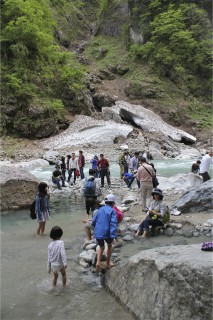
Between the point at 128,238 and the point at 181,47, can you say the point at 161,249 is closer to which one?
the point at 128,238

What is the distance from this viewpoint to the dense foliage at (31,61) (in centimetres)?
3130

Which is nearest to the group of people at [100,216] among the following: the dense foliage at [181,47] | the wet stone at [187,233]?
the wet stone at [187,233]

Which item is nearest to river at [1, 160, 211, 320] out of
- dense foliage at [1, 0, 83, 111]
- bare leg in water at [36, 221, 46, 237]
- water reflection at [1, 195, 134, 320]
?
water reflection at [1, 195, 134, 320]

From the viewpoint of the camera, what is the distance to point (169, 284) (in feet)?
13.2

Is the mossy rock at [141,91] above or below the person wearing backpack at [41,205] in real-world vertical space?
above

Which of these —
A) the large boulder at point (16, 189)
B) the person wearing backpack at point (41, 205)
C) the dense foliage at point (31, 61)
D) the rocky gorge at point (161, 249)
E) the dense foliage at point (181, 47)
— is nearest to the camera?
the rocky gorge at point (161, 249)

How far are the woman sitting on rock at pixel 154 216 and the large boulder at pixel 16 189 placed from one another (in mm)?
5127

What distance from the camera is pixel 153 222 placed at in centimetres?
786

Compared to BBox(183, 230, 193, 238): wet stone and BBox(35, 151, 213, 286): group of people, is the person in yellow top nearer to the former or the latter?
BBox(35, 151, 213, 286): group of people

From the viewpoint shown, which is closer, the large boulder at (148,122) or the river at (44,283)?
the river at (44,283)

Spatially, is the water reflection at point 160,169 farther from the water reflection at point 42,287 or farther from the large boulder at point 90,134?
the water reflection at point 42,287

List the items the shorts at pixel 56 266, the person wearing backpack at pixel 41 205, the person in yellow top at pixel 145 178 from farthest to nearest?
the person in yellow top at pixel 145 178
the person wearing backpack at pixel 41 205
the shorts at pixel 56 266

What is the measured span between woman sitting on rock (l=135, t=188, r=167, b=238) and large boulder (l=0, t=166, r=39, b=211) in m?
5.13

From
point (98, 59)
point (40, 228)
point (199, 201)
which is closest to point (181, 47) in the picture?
point (98, 59)
